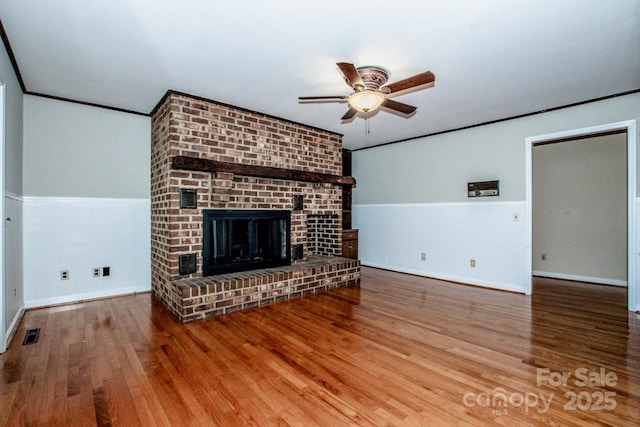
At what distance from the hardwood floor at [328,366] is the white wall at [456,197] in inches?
42.3

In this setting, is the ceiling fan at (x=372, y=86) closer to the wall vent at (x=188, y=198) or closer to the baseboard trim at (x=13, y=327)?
the wall vent at (x=188, y=198)

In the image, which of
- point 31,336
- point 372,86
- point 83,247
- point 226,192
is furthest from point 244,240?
point 372,86

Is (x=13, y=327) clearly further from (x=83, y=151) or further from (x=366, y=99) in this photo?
(x=366, y=99)

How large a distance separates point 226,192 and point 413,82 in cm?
230

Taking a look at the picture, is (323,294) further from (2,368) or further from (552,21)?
(552,21)

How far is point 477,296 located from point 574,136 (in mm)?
2322

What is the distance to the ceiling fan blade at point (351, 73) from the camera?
213 centimetres

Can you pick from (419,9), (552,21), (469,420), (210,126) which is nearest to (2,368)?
(210,126)

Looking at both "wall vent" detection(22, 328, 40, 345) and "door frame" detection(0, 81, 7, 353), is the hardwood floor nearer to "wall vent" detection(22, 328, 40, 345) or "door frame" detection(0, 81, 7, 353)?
"wall vent" detection(22, 328, 40, 345)

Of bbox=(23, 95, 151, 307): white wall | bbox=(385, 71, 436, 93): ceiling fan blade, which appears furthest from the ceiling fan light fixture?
bbox=(23, 95, 151, 307): white wall

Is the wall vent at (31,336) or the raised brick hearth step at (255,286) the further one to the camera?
the raised brick hearth step at (255,286)

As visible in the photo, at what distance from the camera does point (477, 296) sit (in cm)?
383

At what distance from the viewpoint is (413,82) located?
7.86 feet

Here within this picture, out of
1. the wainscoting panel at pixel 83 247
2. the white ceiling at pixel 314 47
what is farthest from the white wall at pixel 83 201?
the white ceiling at pixel 314 47
